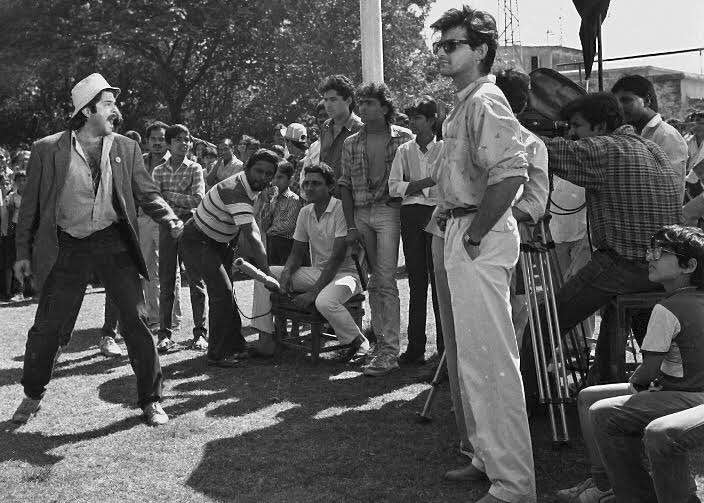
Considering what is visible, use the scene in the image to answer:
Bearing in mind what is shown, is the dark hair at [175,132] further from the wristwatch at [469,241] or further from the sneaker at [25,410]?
the wristwatch at [469,241]

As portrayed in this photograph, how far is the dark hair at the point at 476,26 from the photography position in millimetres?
4273

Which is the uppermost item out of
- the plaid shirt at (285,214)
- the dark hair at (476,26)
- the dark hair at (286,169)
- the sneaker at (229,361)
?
the dark hair at (476,26)

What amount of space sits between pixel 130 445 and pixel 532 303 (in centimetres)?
250

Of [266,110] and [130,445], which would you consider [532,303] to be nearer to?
[130,445]

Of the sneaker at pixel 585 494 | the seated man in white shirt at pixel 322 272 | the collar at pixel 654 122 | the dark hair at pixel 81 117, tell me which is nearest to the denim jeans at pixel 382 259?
the seated man in white shirt at pixel 322 272

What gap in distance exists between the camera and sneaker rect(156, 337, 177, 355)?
28.2 feet

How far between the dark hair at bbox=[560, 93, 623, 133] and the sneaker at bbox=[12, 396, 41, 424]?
392 cm

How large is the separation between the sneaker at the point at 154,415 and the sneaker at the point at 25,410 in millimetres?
734

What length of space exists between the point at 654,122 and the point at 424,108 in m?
1.94

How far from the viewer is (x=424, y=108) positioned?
25.3ft

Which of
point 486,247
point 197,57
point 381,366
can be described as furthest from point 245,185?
point 197,57

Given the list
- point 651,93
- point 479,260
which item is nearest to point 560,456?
point 479,260

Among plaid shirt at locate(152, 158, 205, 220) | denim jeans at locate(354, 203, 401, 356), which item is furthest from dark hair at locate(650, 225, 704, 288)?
plaid shirt at locate(152, 158, 205, 220)

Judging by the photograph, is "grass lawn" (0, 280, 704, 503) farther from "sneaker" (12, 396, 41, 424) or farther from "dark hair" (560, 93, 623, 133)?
"dark hair" (560, 93, 623, 133)
